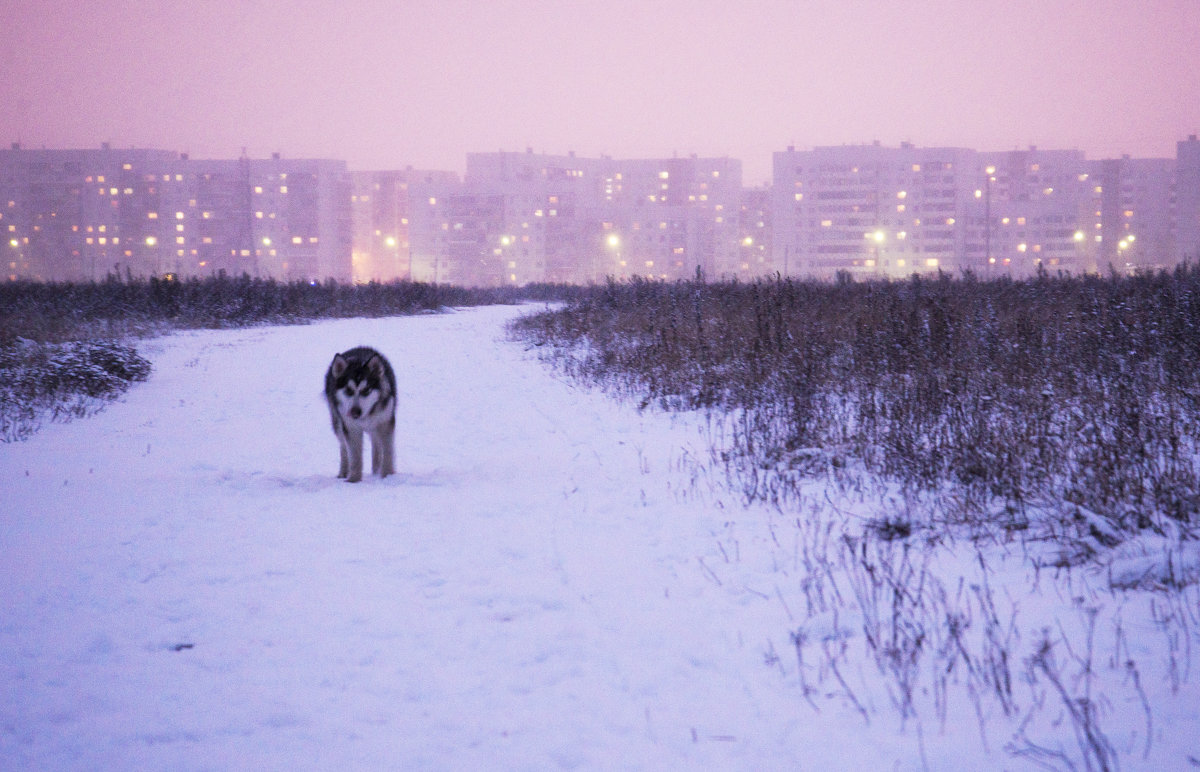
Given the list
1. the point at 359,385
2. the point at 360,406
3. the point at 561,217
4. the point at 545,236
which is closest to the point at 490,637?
the point at 360,406

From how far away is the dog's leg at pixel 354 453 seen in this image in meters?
6.97

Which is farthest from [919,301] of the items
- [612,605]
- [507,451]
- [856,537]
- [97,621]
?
[97,621]

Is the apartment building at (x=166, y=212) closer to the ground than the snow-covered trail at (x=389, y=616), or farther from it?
farther from it

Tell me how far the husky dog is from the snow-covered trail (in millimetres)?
327

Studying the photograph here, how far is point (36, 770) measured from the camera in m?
2.53

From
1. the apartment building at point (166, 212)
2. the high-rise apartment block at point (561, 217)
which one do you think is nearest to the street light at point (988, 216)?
the high-rise apartment block at point (561, 217)

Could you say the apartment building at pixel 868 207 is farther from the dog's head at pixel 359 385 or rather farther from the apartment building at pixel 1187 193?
the dog's head at pixel 359 385

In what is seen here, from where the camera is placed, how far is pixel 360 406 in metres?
6.64

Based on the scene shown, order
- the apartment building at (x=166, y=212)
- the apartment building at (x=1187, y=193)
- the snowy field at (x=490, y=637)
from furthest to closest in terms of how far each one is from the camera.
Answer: the apartment building at (x=166, y=212) < the apartment building at (x=1187, y=193) < the snowy field at (x=490, y=637)

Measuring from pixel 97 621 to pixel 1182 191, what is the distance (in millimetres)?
161088

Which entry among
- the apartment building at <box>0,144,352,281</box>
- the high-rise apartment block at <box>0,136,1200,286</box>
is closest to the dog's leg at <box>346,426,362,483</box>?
the high-rise apartment block at <box>0,136,1200,286</box>

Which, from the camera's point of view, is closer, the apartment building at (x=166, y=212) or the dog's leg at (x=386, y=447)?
the dog's leg at (x=386, y=447)

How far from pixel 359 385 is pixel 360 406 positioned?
8.7 inches

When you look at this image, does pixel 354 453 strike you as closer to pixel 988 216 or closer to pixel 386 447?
pixel 386 447
